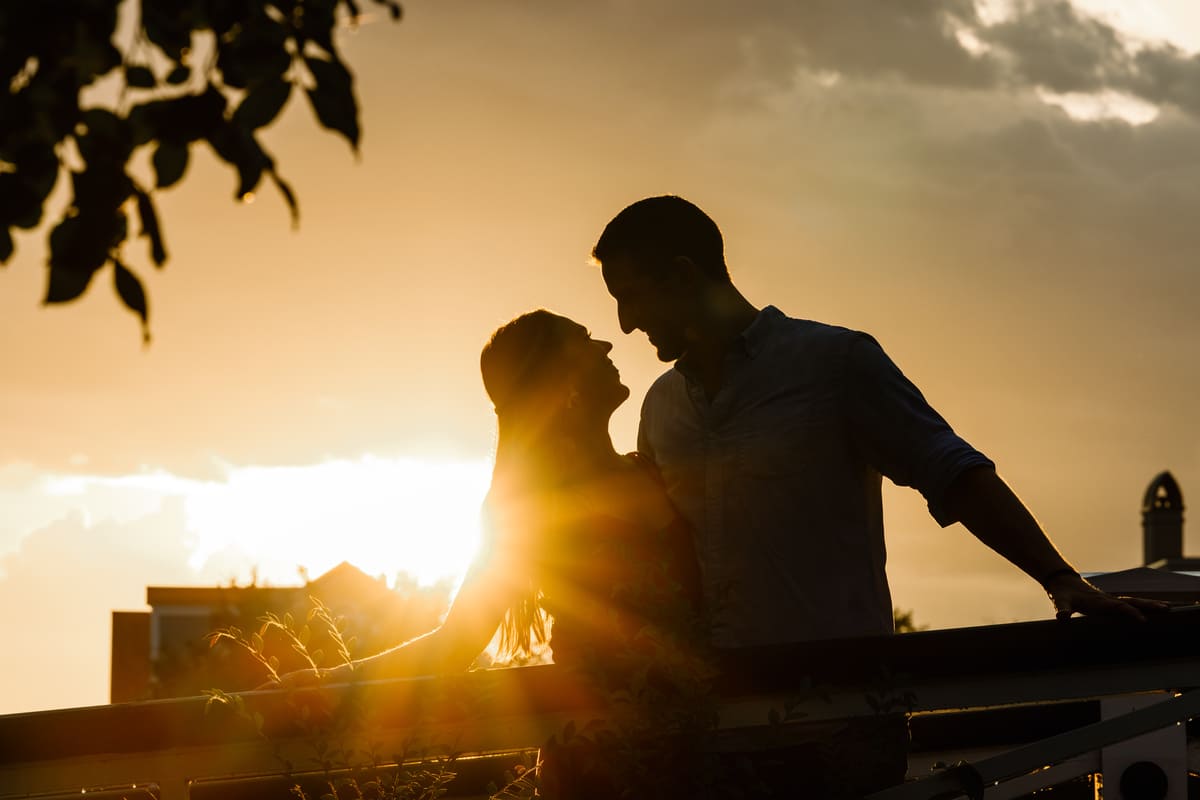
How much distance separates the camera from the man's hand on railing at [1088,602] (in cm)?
324

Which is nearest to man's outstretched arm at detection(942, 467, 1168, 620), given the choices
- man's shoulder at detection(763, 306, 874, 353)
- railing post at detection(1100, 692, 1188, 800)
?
railing post at detection(1100, 692, 1188, 800)

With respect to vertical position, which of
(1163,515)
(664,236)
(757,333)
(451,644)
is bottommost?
(451,644)

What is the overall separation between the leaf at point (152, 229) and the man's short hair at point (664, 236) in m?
2.73

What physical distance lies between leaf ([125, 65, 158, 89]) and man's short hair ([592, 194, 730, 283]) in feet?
8.69

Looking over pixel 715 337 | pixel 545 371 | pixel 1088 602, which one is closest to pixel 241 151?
pixel 545 371

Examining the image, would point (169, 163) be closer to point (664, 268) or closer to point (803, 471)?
point (803, 471)

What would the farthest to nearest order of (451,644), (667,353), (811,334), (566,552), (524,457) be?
1. (667,353)
2. (811,334)
3. (524,457)
4. (566,552)
5. (451,644)

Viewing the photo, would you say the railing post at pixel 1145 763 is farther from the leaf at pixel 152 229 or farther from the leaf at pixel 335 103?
the leaf at pixel 152 229

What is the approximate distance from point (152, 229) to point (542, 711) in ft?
4.94

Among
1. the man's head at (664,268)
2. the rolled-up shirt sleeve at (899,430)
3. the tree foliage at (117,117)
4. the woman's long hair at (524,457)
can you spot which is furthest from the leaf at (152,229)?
the man's head at (664,268)

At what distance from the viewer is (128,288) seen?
225 cm

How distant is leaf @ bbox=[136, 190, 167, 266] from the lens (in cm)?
Result: 222

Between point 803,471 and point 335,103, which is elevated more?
point 335,103

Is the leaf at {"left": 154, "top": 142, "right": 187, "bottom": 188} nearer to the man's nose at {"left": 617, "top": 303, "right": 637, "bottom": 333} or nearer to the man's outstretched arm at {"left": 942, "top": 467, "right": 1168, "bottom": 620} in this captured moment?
the man's outstretched arm at {"left": 942, "top": 467, "right": 1168, "bottom": 620}
